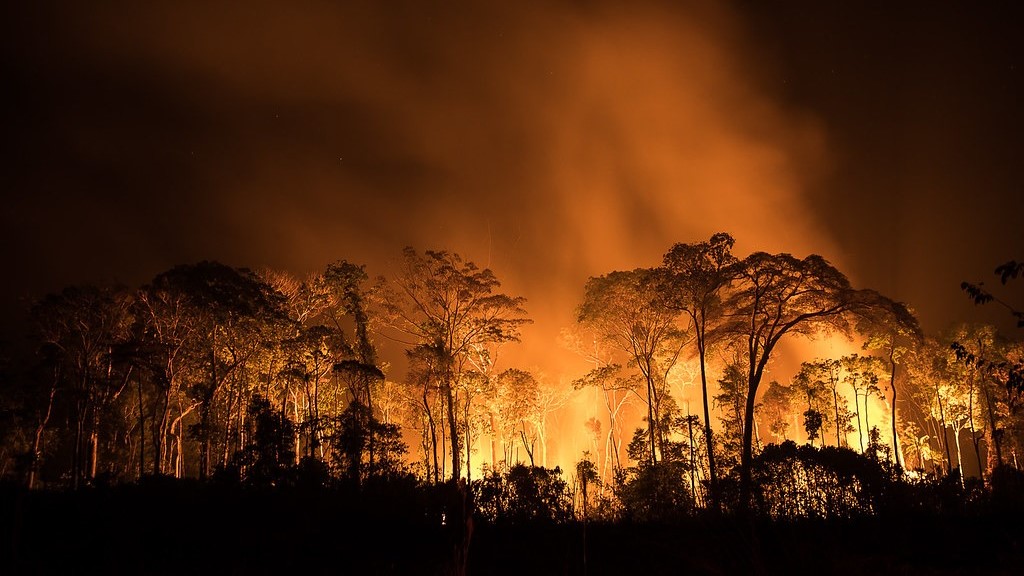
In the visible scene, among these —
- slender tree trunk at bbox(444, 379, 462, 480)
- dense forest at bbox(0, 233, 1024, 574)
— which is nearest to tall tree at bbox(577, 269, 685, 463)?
dense forest at bbox(0, 233, 1024, 574)

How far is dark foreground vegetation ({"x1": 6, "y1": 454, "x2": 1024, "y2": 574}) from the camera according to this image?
10500 mm

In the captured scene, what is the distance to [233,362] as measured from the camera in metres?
29.8

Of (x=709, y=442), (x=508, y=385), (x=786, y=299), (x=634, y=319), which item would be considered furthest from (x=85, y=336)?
(x=786, y=299)

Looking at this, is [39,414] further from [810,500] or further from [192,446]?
[810,500]

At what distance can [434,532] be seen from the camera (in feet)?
42.5

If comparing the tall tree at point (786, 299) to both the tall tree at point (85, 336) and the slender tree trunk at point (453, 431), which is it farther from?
the tall tree at point (85, 336)

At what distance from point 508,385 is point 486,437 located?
16.9 feet

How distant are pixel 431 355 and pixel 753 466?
17.9m

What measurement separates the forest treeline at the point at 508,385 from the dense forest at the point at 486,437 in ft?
0.44

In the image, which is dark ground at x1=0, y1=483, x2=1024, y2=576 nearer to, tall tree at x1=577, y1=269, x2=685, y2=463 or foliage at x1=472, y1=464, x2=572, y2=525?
foliage at x1=472, y1=464, x2=572, y2=525

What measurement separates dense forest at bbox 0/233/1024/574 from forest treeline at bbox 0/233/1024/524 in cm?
13

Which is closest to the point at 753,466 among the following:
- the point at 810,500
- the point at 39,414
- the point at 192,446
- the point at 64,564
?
the point at 810,500

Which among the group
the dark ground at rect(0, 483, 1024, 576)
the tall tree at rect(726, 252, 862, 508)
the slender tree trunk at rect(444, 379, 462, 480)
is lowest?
the dark ground at rect(0, 483, 1024, 576)

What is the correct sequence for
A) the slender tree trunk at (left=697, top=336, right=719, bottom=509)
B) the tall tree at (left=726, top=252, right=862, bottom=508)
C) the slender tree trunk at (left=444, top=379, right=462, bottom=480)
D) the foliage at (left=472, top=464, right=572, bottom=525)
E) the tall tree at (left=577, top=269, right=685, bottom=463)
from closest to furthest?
the foliage at (left=472, top=464, right=572, bottom=525)
the slender tree trunk at (left=697, top=336, right=719, bottom=509)
the tall tree at (left=726, top=252, right=862, bottom=508)
the slender tree trunk at (left=444, top=379, right=462, bottom=480)
the tall tree at (left=577, top=269, right=685, bottom=463)
